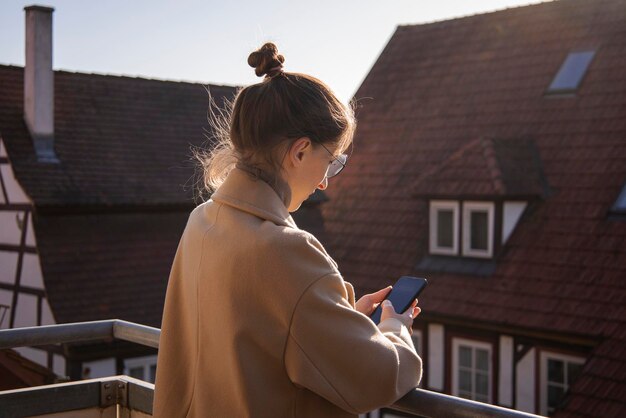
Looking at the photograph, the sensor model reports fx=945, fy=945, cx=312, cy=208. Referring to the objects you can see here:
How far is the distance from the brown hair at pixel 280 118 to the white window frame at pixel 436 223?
39.6ft

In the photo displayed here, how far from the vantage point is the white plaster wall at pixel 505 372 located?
12336 mm

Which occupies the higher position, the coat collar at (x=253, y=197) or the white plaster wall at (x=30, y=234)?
the white plaster wall at (x=30, y=234)

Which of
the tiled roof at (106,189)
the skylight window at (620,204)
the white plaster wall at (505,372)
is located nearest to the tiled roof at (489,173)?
the skylight window at (620,204)

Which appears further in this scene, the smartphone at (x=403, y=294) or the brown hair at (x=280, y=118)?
the smartphone at (x=403, y=294)

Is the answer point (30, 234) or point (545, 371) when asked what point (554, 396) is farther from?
point (30, 234)

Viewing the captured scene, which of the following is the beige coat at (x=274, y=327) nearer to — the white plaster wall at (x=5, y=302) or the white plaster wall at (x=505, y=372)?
the white plaster wall at (x=505, y=372)

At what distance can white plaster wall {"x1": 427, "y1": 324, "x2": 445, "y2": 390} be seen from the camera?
13227 mm

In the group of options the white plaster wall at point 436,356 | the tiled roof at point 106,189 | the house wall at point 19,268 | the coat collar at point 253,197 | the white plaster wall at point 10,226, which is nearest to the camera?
the coat collar at point 253,197

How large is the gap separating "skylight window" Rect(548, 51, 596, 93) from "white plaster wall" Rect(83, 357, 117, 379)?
7.55 meters

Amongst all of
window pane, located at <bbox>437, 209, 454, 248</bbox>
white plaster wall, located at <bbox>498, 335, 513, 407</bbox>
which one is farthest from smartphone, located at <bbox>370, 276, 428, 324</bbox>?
window pane, located at <bbox>437, 209, 454, 248</bbox>

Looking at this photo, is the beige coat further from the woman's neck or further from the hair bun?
the hair bun

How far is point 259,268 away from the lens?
1775mm

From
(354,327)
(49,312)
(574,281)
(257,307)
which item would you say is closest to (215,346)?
(257,307)

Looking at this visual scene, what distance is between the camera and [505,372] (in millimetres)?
12422
